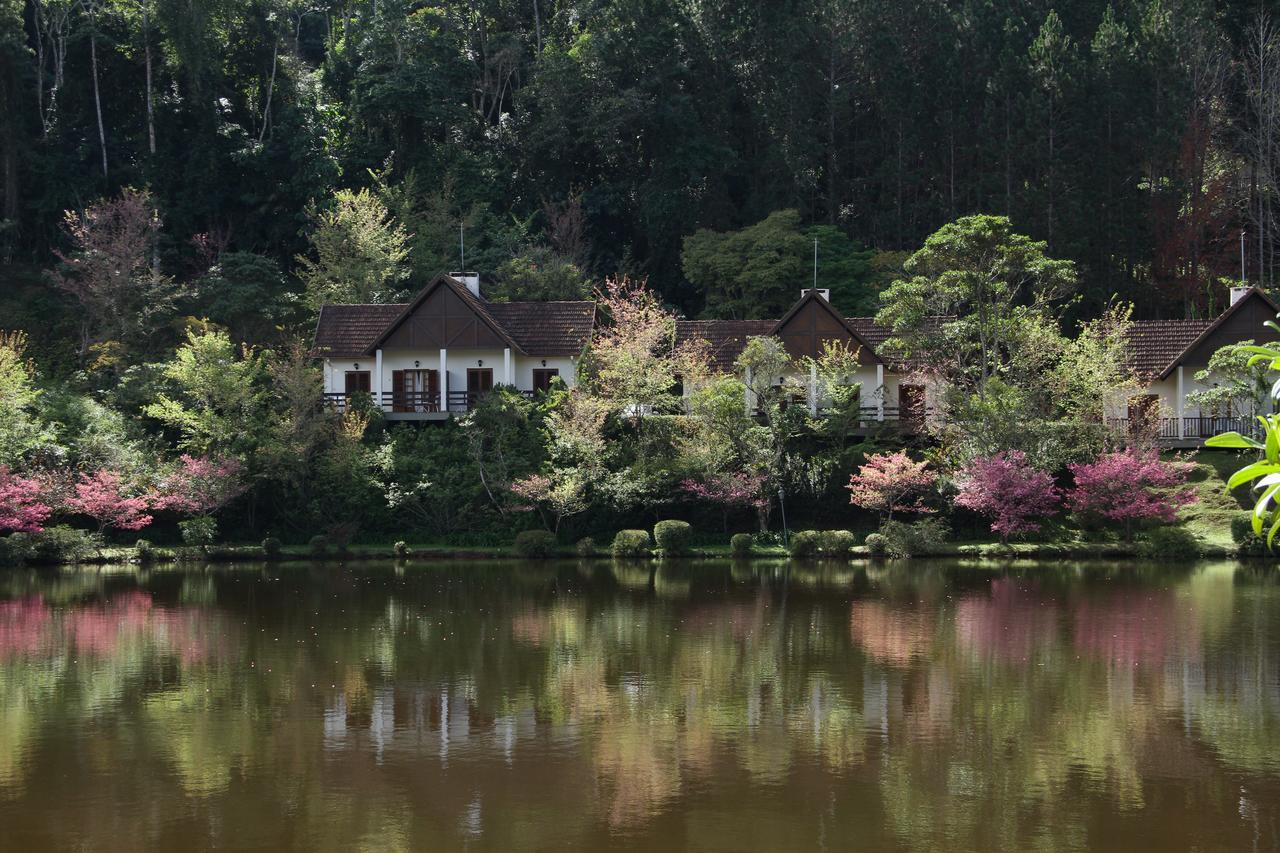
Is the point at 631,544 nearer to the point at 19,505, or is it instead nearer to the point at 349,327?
the point at 349,327

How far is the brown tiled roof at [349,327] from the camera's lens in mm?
48875

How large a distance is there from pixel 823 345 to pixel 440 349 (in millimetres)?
13241

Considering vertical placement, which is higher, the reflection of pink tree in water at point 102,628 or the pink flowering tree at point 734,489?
the pink flowering tree at point 734,489

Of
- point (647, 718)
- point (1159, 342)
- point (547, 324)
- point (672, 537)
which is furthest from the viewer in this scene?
point (547, 324)

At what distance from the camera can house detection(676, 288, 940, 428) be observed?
152 feet

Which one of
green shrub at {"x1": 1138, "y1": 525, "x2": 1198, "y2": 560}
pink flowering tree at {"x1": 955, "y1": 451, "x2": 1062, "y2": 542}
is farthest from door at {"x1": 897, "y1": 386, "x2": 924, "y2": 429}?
green shrub at {"x1": 1138, "y1": 525, "x2": 1198, "y2": 560}

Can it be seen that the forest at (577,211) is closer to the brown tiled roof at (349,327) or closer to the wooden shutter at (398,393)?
the brown tiled roof at (349,327)

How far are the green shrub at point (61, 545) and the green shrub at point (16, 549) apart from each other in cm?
10

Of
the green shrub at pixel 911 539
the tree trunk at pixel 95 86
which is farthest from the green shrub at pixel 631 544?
the tree trunk at pixel 95 86

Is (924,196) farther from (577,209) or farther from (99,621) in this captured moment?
(99,621)

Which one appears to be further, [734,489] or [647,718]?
[734,489]

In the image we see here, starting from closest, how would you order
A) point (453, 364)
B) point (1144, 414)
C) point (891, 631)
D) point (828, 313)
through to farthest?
point (891, 631) < point (1144, 414) < point (828, 313) < point (453, 364)

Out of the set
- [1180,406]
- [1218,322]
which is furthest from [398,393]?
[1218,322]

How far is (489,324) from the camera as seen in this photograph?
4806 cm
